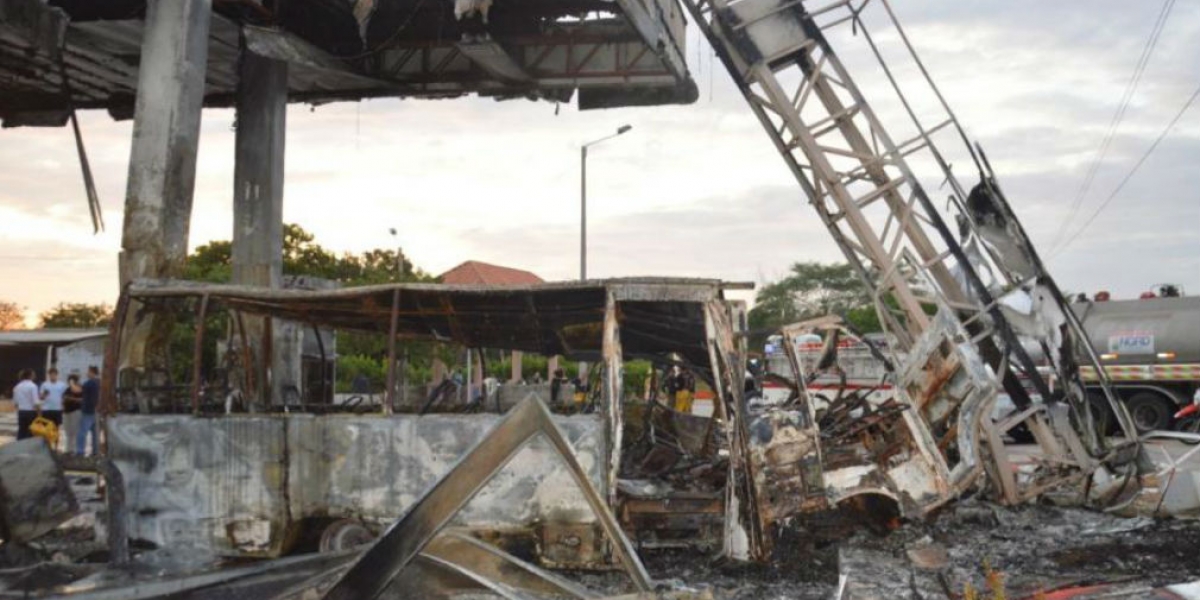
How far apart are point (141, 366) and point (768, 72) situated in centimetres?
771

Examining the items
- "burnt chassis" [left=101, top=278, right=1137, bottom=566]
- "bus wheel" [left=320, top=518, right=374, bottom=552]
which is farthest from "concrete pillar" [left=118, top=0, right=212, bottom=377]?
"bus wheel" [left=320, top=518, right=374, bottom=552]

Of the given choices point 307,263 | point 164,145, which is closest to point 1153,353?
point 164,145

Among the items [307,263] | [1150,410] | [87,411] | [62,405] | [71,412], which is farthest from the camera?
[307,263]

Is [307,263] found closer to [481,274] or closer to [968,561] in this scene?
[481,274]

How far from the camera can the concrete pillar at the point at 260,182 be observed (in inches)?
587

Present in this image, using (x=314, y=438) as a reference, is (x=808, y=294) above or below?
above

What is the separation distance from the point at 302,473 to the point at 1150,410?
56.9ft

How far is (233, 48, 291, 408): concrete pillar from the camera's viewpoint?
587 inches

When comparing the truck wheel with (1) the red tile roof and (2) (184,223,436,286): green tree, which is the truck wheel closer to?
(2) (184,223,436,286): green tree

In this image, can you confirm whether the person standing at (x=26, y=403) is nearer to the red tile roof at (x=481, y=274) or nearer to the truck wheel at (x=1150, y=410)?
the truck wheel at (x=1150, y=410)

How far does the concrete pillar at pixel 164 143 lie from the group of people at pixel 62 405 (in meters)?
3.89

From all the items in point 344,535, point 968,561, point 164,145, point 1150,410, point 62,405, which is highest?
point 164,145

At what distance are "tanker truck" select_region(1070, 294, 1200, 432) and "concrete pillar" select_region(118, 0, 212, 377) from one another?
54.5 feet

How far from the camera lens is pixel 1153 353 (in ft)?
64.2
